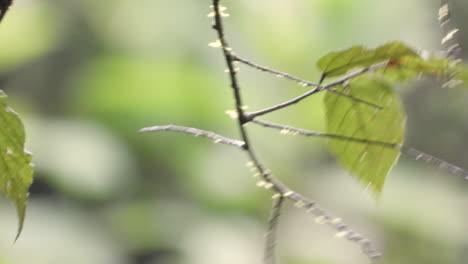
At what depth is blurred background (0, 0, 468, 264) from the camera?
1.33 m

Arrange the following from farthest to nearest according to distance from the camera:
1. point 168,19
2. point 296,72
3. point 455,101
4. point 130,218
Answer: point 168,19 < point 130,218 < point 296,72 < point 455,101

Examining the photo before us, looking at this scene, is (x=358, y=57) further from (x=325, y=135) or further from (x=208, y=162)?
(x=208, y=162)

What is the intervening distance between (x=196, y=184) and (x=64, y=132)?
0.30 m

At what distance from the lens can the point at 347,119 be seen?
31 centimetres

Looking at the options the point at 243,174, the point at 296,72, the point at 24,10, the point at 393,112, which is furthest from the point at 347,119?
the point at 24,10

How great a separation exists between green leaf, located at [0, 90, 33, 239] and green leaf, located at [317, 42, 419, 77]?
13 cm

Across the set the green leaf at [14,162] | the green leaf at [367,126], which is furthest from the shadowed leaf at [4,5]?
the green leaf at [367,126]

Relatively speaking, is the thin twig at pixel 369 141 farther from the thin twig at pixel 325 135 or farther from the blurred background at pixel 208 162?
the blurred background at pixel 208 162

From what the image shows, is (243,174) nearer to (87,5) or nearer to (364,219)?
(364,219)

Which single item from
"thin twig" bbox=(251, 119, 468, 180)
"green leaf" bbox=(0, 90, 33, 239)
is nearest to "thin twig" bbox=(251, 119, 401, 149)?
"thin twig" bbox=(251, 119, 468, 180)

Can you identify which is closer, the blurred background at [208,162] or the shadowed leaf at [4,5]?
the shadowed leaf at [4,5]

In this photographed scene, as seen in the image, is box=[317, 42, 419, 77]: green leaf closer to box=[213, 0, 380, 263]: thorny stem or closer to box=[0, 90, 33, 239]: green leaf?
box=[213, 0, 380, 263]: thorny stem

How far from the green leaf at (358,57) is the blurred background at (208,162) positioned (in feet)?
3.13

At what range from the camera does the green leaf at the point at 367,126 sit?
30 cm
